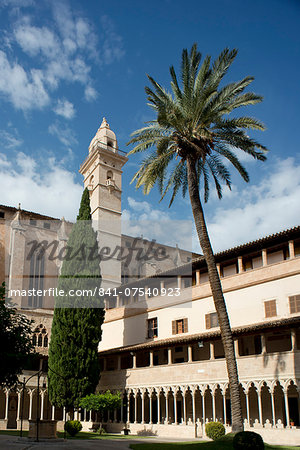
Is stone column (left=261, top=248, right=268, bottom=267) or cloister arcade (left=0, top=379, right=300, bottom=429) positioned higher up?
stone column (left=261, top=248, right=268, bottom=267)

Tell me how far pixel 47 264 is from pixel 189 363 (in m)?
26.4

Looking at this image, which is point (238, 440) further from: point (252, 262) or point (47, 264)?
point (47, 264)

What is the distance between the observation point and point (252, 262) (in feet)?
103

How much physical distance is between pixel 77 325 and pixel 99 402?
581 cm

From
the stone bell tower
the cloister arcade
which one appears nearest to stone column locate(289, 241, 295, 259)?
the cloister arcade

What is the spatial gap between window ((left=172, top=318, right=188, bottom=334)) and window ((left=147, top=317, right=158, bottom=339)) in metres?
2.27

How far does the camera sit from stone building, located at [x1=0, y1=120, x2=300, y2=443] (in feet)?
86.0

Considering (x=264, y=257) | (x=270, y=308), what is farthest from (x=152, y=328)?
(x=264, y=257)

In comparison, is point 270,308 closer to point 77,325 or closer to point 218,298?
point 218,298

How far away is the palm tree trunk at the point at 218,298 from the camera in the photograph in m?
20.3

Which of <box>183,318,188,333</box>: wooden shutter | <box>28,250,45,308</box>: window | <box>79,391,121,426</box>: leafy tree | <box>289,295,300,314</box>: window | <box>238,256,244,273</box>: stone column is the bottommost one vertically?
<box>79,391,121,426</box>: leafy tree

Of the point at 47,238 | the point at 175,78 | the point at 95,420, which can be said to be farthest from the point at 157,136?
the point at 47,238

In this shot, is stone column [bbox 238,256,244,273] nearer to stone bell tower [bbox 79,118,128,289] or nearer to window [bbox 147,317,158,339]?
window [bbox 147,317,158,339]

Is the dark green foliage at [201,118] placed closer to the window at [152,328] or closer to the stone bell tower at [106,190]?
the window at [152,328]
